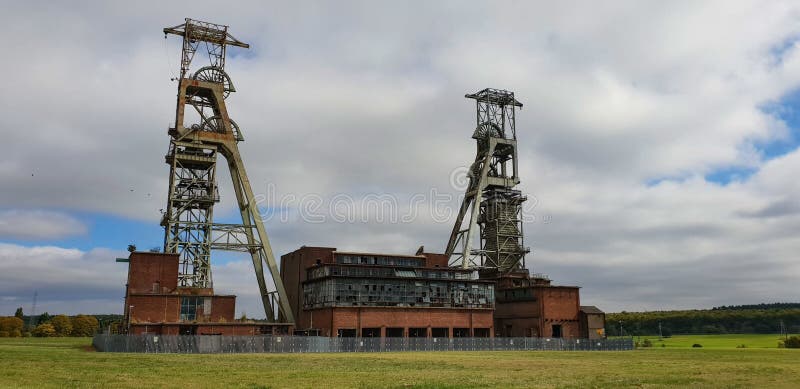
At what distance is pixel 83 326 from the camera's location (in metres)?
149

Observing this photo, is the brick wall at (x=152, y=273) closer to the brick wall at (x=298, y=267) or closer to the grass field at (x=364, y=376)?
the brick wall at (x=298, y=267)

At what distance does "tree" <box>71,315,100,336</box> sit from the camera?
148 metres

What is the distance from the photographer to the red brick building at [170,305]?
65.2m

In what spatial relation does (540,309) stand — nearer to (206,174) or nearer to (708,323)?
(206,174)

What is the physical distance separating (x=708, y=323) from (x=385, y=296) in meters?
128

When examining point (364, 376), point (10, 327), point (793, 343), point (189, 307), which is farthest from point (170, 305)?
point (10, 327)

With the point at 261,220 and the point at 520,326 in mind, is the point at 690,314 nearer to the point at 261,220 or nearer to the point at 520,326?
the point at 520,326

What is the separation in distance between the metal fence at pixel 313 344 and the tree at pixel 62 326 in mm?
90582

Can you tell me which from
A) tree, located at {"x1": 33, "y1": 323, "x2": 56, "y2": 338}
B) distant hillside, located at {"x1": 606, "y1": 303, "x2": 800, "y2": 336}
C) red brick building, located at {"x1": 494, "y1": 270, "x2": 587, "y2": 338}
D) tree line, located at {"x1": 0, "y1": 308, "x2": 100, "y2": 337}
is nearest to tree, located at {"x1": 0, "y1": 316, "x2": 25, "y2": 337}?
tree line, located at {"x1": 0, "y1": 308, "x2": 100, "y2": 337}

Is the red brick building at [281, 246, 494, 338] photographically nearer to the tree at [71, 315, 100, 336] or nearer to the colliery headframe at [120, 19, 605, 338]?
the colliery headframe at [120, 19, 605, 338]

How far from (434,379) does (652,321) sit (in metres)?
156

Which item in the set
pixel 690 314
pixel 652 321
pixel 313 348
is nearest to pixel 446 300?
pixel 313 348

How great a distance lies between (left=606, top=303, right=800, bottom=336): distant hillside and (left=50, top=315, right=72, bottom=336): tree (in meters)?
130

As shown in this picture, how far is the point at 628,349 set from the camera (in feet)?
255
